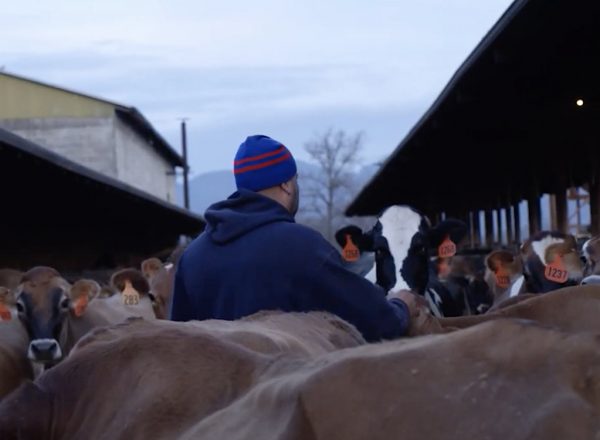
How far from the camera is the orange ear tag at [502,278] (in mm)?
14719

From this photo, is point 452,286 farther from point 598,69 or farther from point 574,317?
point 574,317

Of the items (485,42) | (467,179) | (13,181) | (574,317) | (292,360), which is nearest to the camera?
(292,360)

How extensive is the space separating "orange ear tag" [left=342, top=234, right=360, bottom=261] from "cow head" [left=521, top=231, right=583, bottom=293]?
5.18 feet

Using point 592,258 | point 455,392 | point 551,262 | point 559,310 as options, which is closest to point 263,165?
point 559,310

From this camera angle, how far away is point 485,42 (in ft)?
44.7

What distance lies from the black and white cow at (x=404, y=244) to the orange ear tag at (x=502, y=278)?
2.91 m

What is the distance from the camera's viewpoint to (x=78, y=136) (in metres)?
54.0

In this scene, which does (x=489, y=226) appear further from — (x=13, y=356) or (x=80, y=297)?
(x=13, y=356)

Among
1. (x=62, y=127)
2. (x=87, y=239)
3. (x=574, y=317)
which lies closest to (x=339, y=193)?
(x=62, y=127)

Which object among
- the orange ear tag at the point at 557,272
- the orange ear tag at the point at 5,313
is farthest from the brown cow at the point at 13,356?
the orange ear tag at the point at 557,272

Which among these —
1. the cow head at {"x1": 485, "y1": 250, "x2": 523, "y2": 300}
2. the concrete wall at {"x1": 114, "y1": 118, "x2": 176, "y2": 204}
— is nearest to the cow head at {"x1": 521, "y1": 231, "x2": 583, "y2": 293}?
the cow head at {"x1": 485, "y1": 250, "x2": 523, "y2": 300}

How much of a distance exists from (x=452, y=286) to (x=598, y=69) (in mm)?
3533

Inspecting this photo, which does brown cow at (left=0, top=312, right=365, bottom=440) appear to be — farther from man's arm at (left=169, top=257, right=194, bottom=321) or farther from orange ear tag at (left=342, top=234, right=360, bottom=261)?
orange ear tag at (left=342, top=234, right=360, bottom=261)

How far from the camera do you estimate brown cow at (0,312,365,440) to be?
2398mm
